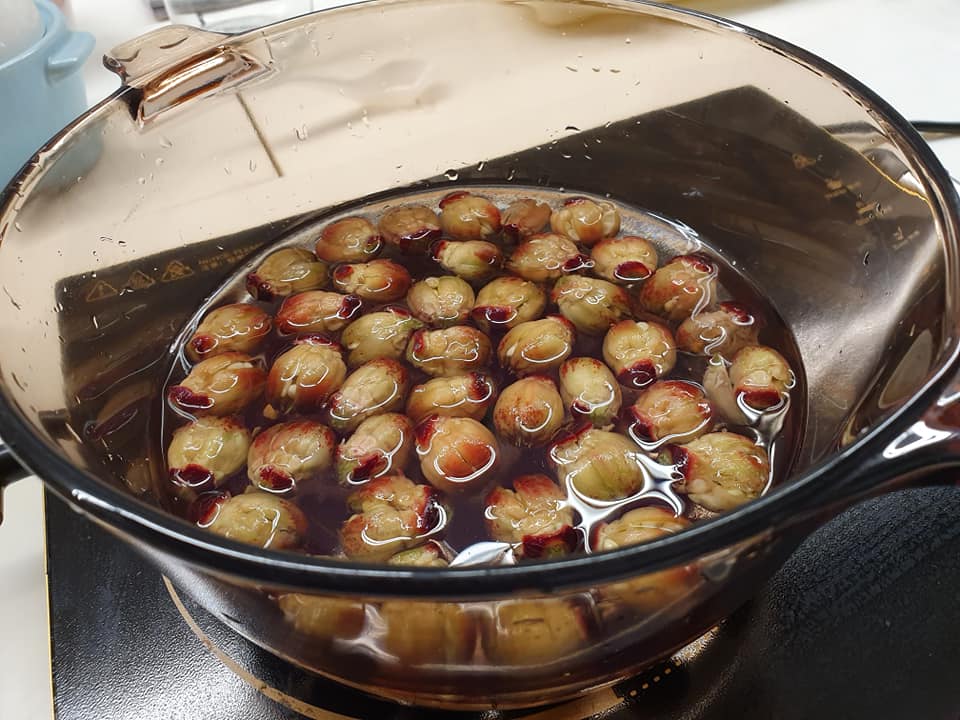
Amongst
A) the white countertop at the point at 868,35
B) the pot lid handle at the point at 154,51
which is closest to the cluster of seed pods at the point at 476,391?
the pot lid handle at the point at 154,51

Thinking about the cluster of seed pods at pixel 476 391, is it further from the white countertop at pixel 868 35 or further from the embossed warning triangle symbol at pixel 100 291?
the white countertop at pixel 868 35

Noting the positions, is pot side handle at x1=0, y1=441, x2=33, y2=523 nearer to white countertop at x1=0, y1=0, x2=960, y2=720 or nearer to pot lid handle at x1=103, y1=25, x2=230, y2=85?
pot lid handle at x1=103, y1=25, x2=230, y2=85

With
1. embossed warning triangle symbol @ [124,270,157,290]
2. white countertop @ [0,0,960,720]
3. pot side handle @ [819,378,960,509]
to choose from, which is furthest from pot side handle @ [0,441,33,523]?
white countertop @ [0,0,960,720]

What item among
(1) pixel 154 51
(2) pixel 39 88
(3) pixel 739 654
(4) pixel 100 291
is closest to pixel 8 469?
(4) pixel 100 291

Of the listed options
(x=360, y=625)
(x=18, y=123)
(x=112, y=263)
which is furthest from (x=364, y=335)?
(x=18, y=123)

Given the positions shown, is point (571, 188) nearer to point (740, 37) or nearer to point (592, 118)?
point (592, 118)

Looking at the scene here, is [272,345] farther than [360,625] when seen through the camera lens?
Yes

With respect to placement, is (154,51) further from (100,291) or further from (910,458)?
(910,458)
